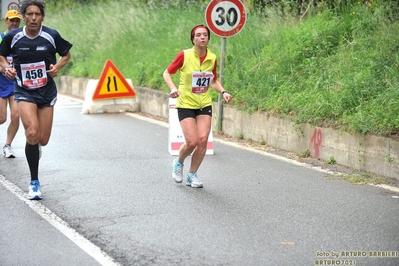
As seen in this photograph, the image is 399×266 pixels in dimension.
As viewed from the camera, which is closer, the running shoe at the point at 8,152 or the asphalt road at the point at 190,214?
the asphalt road at the point at 190,214

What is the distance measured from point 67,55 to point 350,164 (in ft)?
13.0

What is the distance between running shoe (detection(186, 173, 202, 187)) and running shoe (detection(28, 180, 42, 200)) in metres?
1.75

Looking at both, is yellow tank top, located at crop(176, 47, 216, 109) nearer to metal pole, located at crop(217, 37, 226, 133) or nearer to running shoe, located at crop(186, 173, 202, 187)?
running shoe, located at crop(186, 173, 202, 187)

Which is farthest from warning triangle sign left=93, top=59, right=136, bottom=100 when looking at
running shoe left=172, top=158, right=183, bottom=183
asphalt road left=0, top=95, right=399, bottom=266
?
running shoe left=172, top=158, right=183, bottom=183

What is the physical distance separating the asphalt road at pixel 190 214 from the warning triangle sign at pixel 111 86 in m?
6.04

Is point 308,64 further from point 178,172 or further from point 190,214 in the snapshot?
point 190,214

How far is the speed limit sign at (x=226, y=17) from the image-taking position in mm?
14609

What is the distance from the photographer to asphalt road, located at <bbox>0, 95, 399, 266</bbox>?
6973 mm

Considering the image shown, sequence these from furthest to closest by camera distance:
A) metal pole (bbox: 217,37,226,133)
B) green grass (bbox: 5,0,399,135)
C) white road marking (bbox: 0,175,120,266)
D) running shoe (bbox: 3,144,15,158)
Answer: metal pole (bbox: 217,37,226,133), running shoe (bbox: 3,144,15,158), green grass (bbox: 5,0,399,135), white road marking (bbox: 0,175,120,266)

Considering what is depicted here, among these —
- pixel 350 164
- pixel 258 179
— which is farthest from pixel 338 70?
pixel 258 179

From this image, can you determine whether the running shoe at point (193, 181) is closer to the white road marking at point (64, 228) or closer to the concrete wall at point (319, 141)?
the white road marking at point (64, 228)

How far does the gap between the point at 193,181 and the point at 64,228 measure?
246 centimetres

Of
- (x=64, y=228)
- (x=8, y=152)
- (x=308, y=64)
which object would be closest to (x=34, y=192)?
(x=64, y=228)

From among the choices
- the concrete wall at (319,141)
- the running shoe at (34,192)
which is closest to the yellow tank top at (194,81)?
the running shoe at (34,192)
